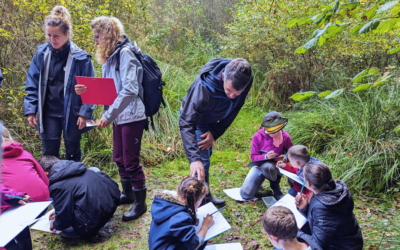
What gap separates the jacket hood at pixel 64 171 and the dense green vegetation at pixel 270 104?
65 cm

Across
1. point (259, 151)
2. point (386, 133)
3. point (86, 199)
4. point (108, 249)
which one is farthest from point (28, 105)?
point (386, 133)

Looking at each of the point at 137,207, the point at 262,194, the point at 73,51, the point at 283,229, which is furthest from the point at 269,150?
the point at 73,51

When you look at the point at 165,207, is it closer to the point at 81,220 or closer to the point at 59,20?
the point at 81,220

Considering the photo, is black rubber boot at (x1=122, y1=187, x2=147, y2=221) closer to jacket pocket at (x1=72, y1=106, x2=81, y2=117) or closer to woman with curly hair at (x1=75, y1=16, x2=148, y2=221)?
woman with curly hair at (x1=75, y1=16, x2=148, y2=221)

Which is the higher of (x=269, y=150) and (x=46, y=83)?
(x=46, y=83)

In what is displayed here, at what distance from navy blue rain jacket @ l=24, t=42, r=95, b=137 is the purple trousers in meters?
0.50

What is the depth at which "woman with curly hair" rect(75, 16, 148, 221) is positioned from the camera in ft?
8.82

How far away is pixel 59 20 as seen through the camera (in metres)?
2.89

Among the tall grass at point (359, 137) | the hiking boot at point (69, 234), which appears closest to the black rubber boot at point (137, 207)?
the hiking boot at point (69, 234)

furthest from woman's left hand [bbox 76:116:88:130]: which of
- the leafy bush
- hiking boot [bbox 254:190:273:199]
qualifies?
the leafy bush

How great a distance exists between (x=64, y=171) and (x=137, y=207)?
89 centimetres

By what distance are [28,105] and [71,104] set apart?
1.53 feet

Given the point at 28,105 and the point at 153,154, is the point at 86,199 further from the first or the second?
the point at 153,154

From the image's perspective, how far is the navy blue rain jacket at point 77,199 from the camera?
2.48 meters
